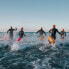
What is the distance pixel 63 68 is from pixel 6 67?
2745 mm

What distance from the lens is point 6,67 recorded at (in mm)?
4984

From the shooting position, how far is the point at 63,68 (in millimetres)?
4953

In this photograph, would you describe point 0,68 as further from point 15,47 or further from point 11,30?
point 11,30

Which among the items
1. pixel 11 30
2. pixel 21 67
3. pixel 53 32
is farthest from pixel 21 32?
pixel 21 67

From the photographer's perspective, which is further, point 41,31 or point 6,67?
point 41,31

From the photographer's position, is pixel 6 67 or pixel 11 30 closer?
pixel 6 67

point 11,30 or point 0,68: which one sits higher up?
point 11,30

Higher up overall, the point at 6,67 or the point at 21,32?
the point at 21,32

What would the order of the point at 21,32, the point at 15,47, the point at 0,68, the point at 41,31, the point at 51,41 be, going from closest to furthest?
the point at 0,68 → the point at 15,47 → the point at 51,41 → the point at 21,32 → the point at 41,31

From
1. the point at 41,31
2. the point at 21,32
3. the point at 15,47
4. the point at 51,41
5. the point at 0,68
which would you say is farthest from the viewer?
the point at 41,31

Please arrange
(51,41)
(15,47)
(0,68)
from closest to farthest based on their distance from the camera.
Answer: (0,68), (15,47), (51,41)

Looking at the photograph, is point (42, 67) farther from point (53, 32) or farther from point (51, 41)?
point (53, 32)

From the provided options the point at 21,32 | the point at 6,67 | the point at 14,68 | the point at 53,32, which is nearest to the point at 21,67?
the point at 14,68

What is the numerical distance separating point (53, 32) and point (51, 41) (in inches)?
51.5
